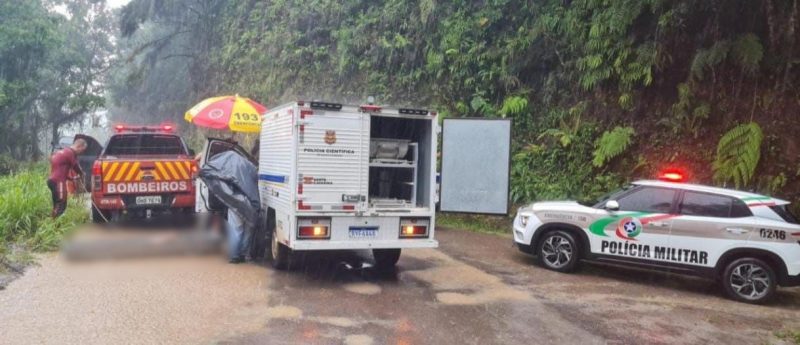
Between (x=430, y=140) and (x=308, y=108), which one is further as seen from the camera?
(x=430, y=140)

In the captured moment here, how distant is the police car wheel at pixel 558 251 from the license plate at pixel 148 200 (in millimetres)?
6657

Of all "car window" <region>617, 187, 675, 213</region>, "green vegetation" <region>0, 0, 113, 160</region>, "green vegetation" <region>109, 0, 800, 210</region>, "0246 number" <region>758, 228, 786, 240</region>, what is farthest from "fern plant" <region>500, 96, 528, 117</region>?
"green vegetation" <region>0, 0, 113, 160</region>

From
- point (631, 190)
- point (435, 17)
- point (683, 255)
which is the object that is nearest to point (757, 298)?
point (683, 255)

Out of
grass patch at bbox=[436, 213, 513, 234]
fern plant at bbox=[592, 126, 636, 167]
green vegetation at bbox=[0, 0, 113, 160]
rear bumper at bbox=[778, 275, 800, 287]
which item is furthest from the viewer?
green vegetation at bbox=[0, 0, 113, 160]

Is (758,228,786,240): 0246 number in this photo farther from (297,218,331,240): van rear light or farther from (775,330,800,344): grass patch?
(297,218,331,240): van rear light

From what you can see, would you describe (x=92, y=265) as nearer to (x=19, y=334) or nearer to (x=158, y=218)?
(x=19, y=334)

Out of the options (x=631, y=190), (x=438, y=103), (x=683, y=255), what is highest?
(x=438, y=103)

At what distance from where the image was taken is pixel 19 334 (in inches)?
208

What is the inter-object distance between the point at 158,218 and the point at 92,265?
3023 mm

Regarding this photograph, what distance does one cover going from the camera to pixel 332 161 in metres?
7.39

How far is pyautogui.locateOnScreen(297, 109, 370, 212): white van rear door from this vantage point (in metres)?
7.27

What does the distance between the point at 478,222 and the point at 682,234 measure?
18.5 feet

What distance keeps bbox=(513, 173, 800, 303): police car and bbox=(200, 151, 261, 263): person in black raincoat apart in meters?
4.22

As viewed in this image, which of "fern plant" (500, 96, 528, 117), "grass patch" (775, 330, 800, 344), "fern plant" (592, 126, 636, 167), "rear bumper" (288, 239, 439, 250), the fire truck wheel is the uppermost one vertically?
"fern plant" (500, 96, 528, 117)
